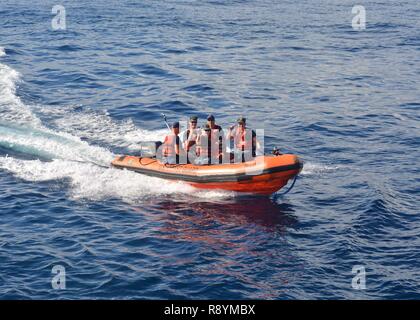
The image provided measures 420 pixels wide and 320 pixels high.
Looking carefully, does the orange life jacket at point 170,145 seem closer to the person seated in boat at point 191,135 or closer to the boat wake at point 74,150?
the person seated in boat at point 191,135

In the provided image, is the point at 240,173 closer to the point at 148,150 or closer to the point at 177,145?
the point at 177,145

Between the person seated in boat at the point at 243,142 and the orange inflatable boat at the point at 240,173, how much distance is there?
48cm

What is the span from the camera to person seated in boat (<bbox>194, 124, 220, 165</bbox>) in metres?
19.8

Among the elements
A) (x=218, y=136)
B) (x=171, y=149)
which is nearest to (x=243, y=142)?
(x=218, y=136)

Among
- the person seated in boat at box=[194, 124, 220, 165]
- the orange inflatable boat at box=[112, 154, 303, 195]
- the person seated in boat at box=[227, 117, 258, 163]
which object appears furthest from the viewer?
the person seated in boat at box=[194, 124, 220, 165]

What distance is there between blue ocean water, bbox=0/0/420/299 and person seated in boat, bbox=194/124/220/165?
940 millimetres

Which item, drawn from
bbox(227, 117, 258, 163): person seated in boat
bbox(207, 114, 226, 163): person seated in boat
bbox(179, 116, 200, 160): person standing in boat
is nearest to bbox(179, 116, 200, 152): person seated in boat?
bbox(179, 116, 200, 160): person standing in boat

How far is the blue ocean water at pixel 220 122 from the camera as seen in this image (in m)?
15.2

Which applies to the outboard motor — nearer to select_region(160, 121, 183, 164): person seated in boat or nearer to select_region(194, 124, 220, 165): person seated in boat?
select_region(160, 121, 183, 164): person seated in boat

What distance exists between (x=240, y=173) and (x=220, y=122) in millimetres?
6891

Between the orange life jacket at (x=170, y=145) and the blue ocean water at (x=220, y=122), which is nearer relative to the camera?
the blue ocean water at (x=220, y=122)

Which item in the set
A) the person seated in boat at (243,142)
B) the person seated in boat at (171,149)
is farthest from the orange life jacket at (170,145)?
the person seated in boat at (243,142)

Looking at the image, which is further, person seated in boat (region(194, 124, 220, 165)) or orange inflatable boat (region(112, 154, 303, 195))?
person seated in boat (region(194, 124, 220, 165))
